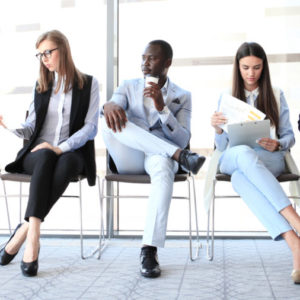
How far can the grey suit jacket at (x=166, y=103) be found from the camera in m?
2.61

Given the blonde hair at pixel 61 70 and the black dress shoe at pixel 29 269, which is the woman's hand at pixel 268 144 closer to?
the blonde hair at pixel 61 70

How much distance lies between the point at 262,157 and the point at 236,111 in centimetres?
28

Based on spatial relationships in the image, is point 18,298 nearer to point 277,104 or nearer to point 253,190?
point 253,190

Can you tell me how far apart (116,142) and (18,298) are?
39.1 inches

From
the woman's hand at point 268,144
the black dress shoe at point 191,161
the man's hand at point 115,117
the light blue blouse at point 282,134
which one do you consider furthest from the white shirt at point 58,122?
the woman's hand at point 268,144

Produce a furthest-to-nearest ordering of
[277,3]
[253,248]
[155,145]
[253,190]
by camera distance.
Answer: [277,3], [253,248], [155,145], [253,190]

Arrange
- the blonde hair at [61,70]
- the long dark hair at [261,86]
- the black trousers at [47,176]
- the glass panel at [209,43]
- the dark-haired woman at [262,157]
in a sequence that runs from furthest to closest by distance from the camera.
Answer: the glass panel at [209,43] → the blonde hair at [61,70] → the long dark hair at [261,86] → the black trousers at [47,176] → the dark-haired woman at [262,157]

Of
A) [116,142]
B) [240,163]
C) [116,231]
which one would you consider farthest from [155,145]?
[116,231]

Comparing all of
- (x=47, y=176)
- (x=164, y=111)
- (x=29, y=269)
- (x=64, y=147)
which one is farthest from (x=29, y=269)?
(x=164, y=111)

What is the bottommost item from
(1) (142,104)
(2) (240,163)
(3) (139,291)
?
(3) (139,291)

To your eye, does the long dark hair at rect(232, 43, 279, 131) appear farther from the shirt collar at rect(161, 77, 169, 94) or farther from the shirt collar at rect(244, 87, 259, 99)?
the shirt collar at rect(161, 77, 169, 94)

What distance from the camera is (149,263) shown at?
2119 millimetres

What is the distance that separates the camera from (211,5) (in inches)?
130

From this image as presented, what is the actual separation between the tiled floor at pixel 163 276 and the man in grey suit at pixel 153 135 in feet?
0.56
